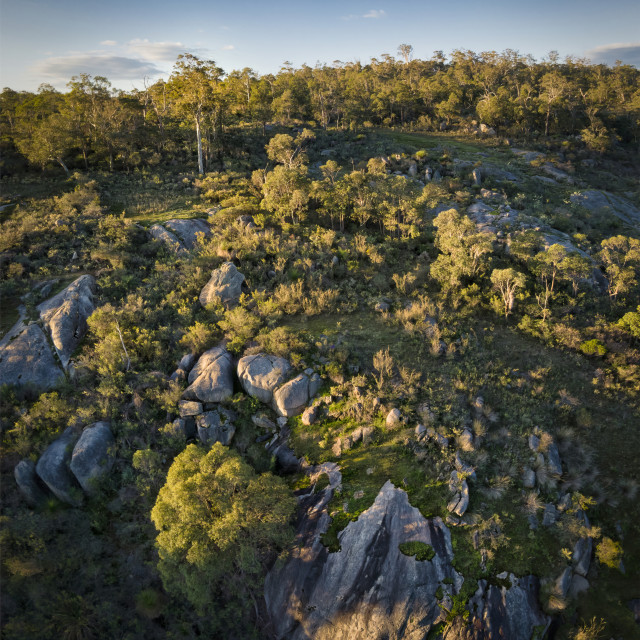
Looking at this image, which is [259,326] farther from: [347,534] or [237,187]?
[237,187]

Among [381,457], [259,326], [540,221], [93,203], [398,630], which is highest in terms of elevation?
[93,203]

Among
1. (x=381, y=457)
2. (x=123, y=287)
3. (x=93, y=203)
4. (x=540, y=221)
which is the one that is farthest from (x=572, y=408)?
(x=93, y=203)

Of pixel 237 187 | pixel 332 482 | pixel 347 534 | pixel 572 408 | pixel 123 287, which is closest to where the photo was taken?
pixel 347 534

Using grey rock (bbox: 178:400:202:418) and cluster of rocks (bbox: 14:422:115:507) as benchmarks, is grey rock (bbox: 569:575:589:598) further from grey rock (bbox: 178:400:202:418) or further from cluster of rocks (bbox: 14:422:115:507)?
cluster of rocks (bbox: 14:422:115:507)

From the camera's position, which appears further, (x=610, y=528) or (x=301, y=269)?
(x=301, y=269)

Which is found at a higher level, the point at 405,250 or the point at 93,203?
the point at 93,203

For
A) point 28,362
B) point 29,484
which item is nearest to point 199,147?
point 28,362

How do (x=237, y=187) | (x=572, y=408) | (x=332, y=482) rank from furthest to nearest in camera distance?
(x=237, y=187) → (x=572, y=408) → (x=332, y=482)

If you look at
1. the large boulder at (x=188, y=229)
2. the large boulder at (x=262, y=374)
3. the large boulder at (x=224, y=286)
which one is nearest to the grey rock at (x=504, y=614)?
the large boulder at (x=262, y=374)
